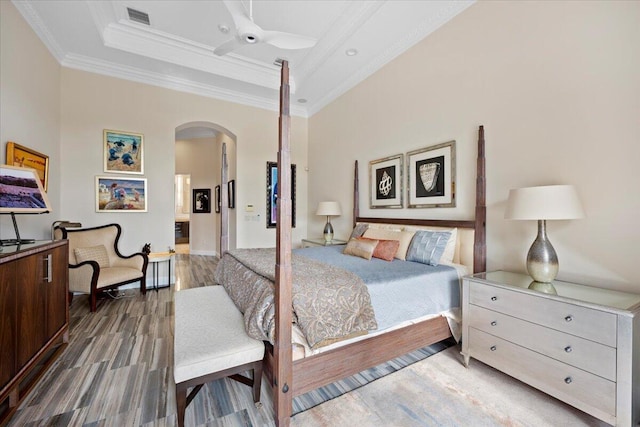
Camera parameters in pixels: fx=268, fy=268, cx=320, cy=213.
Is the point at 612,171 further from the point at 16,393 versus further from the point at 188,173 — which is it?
the point at 188,173

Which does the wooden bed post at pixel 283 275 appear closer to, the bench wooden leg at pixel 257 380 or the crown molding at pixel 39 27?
the bench wooden leg at pixel 257 380

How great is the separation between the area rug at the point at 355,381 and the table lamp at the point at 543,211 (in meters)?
1.10

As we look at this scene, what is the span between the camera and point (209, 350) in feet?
4.94

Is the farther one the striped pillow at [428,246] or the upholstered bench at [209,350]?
the striped pillow at [428,246]

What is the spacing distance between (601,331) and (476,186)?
57.5 inches

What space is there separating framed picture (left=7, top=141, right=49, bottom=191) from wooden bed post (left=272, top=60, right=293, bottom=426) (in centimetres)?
290

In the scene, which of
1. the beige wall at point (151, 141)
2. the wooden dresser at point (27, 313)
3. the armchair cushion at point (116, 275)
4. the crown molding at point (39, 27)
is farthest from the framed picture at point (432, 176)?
the crown molding at point (39, 27)

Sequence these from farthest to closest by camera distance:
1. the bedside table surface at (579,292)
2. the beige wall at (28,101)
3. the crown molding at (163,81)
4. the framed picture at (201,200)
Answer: the framed picture at (201,200) < the crown molding at (163,81) < the beige wall at (28,101) < the bedside table surface at (579,292)

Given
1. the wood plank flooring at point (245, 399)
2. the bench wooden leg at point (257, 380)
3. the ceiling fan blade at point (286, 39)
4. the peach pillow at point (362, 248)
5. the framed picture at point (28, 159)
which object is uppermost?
the ceiling fan blade at point (286, 39)

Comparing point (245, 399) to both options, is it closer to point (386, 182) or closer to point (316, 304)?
point (316, 304)

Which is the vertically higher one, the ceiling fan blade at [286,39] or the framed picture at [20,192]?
the ceiling fan blade at [286,39]

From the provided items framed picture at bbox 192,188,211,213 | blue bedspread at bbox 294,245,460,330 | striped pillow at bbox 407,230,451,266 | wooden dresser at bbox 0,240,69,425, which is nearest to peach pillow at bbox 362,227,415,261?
striped pillow at bbox 407,230,451,266

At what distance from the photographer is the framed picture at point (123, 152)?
404 cm

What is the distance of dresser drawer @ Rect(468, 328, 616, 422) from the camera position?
1.47 metres
